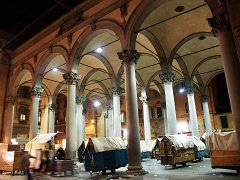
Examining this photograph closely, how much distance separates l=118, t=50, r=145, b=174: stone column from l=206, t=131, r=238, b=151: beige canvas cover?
2835 mm

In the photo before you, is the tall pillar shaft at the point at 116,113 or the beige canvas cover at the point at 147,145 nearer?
the tall pillar shaft at the point at 116,113

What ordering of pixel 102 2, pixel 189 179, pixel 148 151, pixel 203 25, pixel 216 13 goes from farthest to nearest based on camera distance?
pixel 148 151, pixel 203 25, pixel 102 2, pixel 216 13, pixel 189 179

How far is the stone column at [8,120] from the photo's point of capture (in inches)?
A: 607

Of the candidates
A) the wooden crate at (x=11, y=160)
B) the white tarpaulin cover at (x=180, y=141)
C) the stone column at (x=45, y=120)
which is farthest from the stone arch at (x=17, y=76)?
the white tarpaulin cover at (x=180, y=141)

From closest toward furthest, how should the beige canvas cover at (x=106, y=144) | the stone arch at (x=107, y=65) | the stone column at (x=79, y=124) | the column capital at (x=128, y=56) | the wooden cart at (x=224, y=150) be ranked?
the wooden cart at (x=224, y=150) < the beige canvas cover at (x=106, y=144) < the column capital at (x=128, y=56) < the stone arch at (x=107, y=65) < the stone column at (x=79, y=124)

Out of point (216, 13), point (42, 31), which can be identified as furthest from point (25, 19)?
point (216, 13)

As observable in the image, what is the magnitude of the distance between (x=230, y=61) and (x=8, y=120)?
49.4 ft

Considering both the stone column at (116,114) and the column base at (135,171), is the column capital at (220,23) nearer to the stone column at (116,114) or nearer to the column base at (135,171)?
the column base at (135,171)

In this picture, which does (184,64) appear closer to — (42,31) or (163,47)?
(163,47)

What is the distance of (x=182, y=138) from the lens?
437 inches

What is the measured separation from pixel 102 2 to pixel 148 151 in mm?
10818

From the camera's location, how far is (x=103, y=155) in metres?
9.16

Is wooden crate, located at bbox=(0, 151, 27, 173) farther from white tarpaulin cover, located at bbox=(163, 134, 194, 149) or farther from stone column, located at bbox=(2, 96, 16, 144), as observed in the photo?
white tarpaulin cover, located at bbox=(163, 134, 194, 149)

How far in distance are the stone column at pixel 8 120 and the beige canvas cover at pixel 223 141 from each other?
43.3 feet
